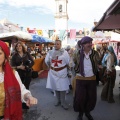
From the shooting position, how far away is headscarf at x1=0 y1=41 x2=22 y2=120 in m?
2.27

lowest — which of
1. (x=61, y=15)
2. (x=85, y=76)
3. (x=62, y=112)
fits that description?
(x=62, y=112)

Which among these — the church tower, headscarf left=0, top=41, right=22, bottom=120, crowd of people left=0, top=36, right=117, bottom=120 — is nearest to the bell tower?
the church tower

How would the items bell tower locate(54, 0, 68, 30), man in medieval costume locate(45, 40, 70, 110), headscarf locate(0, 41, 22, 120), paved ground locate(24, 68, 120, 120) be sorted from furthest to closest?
bell tower locate(54, 0, 68, 30), man in medieval costume locate(45, 40, 70, 110), paved ground locate(24, 68, 120, 120), headscarf locate(0, 41, 22, 120)

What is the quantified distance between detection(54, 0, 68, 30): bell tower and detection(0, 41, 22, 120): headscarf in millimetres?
85669

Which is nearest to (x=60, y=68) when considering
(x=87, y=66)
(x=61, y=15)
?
(x=87, y=66)

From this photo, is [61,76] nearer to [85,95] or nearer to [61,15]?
[85,95]

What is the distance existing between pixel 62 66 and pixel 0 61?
3193 millimetres

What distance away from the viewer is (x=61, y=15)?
9031cm

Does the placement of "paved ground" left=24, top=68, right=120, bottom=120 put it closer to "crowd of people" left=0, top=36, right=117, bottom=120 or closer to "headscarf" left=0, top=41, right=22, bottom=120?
"crowd of people" left=0, top=36, right=117, bottom=120

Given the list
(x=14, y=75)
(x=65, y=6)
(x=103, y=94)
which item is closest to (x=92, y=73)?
(x=103, y=94)

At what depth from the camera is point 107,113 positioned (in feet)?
16.9

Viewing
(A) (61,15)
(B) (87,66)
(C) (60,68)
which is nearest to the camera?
(B) (87,66)

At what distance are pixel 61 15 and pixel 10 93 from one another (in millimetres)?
89802

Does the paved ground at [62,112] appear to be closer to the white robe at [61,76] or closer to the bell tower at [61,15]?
the white robe at [61,76]
